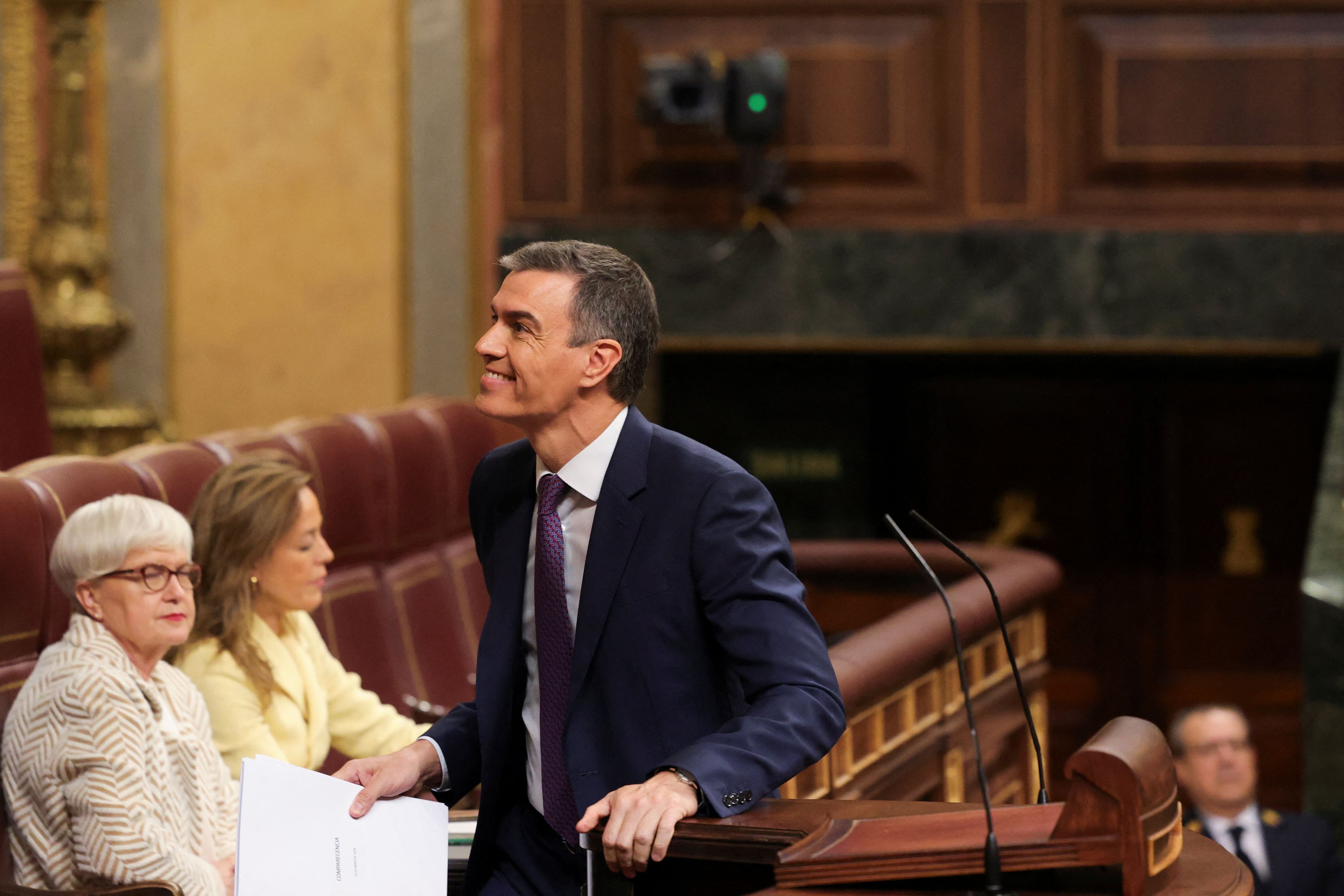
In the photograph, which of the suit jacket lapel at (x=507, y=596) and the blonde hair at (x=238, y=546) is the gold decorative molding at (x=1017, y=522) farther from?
the suit jacket lapel at (x=507, y=596)

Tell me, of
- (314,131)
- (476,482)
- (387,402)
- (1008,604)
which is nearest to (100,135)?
(314,131)

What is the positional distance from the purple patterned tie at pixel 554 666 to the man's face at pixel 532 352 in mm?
106

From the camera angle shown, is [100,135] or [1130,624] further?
[1130,624]

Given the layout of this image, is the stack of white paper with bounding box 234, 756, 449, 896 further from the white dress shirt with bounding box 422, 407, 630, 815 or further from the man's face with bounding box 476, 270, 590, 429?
the man's face with bounding box 476, 270, 590, 429

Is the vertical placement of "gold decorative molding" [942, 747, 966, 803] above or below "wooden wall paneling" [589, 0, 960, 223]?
below

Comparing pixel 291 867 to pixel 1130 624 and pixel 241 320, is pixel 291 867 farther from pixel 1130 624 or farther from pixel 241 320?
pixel 1130 624

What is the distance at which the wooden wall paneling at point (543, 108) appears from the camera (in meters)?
5.50

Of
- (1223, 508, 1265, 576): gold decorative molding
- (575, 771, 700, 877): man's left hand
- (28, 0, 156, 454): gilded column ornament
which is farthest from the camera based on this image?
(1223, 508, 1265, 576): gold decorative molding

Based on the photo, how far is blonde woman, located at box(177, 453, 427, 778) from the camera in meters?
2.54

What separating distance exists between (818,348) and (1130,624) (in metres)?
1.51

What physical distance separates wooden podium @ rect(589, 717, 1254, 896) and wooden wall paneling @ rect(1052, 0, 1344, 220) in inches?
164

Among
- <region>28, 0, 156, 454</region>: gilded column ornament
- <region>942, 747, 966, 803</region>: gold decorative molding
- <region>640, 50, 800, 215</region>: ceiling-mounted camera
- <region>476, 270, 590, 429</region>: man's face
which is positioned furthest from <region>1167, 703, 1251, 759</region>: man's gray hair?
<region>28, 0, 156, 454</region>: gilded column ornament

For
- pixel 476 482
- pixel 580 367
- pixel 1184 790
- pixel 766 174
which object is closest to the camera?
pixel 580 367

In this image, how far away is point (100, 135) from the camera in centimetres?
566
